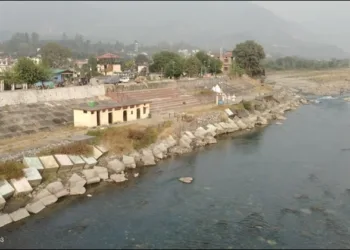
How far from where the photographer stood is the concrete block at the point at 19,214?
1578 cm

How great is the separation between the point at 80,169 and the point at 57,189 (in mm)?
2446

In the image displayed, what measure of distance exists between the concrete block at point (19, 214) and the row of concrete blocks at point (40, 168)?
712 millimetres

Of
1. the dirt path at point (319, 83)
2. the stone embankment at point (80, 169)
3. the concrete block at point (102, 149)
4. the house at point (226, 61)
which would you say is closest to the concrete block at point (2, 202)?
the stone embankment at point (80, 169)

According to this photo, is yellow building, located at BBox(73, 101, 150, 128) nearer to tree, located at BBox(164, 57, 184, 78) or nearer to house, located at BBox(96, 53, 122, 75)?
tree, located at BBox(164, 57, 184, 78)

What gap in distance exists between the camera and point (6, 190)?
55.7 feet

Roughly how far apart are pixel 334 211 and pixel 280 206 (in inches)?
87.9

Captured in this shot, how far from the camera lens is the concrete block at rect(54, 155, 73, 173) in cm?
1975

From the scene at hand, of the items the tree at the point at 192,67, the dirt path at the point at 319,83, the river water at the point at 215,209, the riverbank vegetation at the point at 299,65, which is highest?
the riverbank vegetation at the point at 299,65

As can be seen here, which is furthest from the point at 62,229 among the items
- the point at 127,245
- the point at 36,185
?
the point at 36,185

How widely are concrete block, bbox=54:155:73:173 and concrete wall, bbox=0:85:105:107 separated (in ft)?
29.8

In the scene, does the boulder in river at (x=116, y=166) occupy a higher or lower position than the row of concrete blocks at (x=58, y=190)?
higher

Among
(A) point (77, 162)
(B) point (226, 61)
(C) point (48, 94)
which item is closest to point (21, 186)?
(A) point (77, 162)

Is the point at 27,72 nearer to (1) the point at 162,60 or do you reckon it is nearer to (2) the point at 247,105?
(2) the point at 247,105

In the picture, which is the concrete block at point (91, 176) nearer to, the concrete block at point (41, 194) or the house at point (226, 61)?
the concrete block at point (41, 194)
